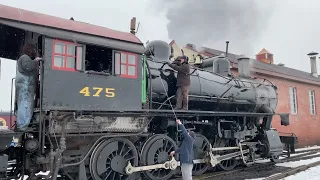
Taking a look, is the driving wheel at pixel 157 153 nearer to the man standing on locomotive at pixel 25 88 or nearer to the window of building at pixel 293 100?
the man standing on locomotive at pixel 25 88

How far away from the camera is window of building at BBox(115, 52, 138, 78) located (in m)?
Result: 6.02

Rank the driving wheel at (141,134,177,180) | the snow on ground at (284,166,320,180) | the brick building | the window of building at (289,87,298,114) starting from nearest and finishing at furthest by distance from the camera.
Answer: the driving wheel at (141,134,177,180), the snow on ground at (284,166,320,180), the brick building, the window of building at (289,87,298,114)

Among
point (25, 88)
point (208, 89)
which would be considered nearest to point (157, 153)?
point (208, 89)

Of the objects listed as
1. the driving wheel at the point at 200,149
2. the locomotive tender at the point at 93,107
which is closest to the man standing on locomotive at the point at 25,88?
the locomotive tender at the point at 93,107

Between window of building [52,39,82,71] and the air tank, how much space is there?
6.29 feet

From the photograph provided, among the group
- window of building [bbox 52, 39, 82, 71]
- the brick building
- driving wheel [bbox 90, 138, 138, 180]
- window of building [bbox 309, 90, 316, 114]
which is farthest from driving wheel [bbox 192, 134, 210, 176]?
window of building [bbox 309, 90, 316, 114]

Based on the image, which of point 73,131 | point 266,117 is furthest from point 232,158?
point 73,131

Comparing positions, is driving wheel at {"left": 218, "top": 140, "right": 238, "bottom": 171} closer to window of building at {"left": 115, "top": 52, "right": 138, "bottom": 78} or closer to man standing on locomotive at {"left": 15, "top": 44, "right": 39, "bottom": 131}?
window of building at {"left": 115, "top": 52, "right": 138, "bottom": 78}

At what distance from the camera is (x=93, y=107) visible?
5.68 metres

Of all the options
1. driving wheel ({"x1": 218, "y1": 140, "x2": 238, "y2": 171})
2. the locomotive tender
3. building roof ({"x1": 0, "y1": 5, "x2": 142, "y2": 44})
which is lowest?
driving wheel ({"x1": 218, "y1": 140, "x2": 238, "y2": 171})

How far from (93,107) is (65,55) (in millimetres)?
1057

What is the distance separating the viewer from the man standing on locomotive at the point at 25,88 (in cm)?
540

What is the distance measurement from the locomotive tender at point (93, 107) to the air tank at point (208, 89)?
1.6 inches

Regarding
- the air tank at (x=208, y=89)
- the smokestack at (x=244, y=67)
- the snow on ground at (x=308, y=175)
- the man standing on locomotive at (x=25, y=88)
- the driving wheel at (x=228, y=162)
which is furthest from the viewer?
the smokestack at (x=244, y=67)
